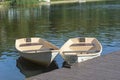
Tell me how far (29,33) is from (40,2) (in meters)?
89.6

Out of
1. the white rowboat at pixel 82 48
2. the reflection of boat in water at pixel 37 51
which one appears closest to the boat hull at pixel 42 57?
the reflection of boat in water at pixel 37 51

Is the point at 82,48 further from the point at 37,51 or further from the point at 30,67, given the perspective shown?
the point at 30,67

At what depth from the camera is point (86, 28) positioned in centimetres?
5388

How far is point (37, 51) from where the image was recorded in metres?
27.2

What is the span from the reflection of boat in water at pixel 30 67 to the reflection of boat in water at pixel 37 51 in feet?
1.57

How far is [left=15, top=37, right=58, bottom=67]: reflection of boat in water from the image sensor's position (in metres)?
26.0

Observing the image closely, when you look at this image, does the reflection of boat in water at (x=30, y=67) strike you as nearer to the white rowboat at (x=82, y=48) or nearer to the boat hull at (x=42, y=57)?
the boat hull at (x=42, y=57)

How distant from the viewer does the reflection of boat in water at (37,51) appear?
85.1ft

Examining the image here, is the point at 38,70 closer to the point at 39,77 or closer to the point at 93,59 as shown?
the point at 93,59

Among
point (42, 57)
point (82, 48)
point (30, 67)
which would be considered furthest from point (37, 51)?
point (82, 48)

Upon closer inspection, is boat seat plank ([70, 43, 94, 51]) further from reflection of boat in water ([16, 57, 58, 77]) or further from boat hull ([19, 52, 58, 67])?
boat hull ([19, 52, 58, 67])

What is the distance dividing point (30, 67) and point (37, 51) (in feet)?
5.08

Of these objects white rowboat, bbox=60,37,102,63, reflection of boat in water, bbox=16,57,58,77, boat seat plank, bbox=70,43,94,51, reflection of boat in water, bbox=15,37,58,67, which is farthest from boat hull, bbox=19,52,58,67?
boat seat plank, bbox=70,43,94,51

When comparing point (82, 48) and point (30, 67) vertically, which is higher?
point (82, 48)
